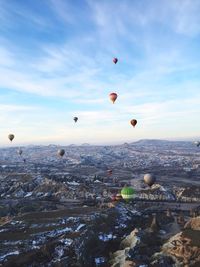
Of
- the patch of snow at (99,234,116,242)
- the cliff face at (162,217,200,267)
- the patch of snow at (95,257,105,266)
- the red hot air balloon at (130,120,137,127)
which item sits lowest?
the patch of snow at (95,257,105,266)

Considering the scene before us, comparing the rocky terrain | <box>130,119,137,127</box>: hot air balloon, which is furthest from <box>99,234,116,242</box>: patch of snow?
<box>130,119,137,127</box>: hot air balloon

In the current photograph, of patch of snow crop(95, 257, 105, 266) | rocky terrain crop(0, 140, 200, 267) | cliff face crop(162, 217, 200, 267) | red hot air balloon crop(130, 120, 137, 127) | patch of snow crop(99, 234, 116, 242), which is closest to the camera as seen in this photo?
cliff face crop(162, 217, 200, 267)

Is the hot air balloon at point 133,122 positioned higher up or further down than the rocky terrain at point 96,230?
higher up

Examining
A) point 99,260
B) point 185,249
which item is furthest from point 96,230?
point 185,249

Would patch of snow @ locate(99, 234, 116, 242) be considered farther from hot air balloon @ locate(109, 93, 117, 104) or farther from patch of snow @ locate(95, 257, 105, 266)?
hot air balloon @ locate(109, 93, 117, 104)

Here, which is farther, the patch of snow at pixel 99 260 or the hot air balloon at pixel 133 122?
the hot air balloon at pixel 133 122

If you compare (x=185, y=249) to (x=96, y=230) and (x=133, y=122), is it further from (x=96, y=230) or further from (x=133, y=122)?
(x=133, y=122)

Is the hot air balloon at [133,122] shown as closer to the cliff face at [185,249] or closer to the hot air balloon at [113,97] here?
the hot air balloon at [113,97]

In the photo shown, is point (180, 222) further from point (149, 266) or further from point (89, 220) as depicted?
point (149, 266)

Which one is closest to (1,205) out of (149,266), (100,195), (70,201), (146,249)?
(70,201)

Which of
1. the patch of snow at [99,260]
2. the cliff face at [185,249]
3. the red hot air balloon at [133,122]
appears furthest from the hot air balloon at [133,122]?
the patch of snow at [99,260]
